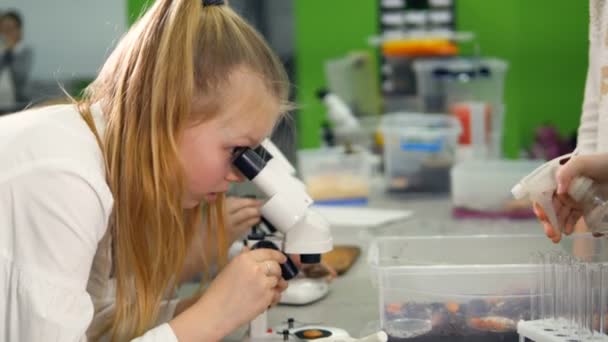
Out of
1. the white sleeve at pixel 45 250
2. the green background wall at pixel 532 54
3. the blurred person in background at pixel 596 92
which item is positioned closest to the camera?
the white sleeve at pixel 45 250

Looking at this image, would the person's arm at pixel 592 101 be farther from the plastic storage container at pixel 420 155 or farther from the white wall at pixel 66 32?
the white wall at pixel 66 32

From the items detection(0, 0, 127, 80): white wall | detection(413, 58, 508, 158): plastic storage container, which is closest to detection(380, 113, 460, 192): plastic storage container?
detection(413, 58, 508, 158): plastic storage container

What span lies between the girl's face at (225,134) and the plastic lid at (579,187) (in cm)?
45

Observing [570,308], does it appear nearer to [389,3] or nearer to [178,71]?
[178,71]

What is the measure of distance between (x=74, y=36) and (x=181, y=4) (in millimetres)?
2714

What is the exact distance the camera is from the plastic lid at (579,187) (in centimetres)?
126

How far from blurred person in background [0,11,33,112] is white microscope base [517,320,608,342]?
314 cm

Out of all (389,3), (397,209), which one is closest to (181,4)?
(397,209)

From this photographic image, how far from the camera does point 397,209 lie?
2.50 meters

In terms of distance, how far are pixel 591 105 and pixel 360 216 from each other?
0.84 meters

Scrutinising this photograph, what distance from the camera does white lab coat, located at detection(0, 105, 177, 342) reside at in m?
1.08

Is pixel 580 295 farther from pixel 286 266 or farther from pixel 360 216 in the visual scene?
pixel 360 216

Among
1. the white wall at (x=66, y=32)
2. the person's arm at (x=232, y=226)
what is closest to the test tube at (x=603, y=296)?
the person's arm at (x=232, y=226)

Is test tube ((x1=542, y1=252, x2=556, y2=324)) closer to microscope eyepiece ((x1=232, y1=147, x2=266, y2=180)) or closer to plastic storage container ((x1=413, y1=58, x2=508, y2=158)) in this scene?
microscope eyepiece ((x1=232, y1=147, x2=266, y2=180))
